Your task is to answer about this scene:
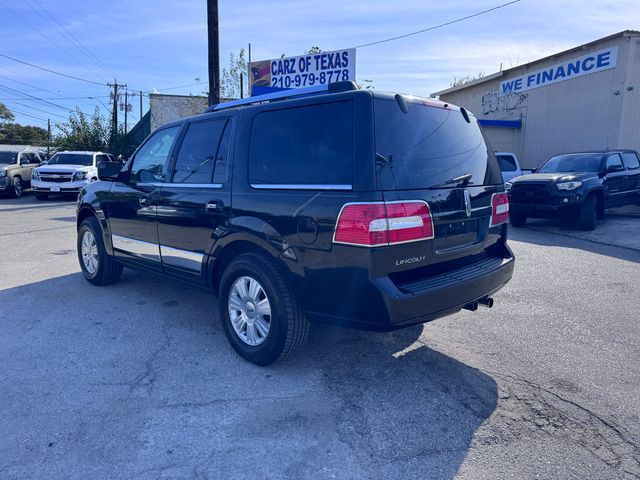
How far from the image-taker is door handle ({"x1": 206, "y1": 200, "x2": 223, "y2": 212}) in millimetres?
3979

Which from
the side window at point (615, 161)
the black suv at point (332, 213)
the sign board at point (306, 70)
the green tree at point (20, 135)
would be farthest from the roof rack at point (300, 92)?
the green tree at point (20, 135)

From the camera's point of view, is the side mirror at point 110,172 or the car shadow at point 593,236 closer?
the side mirror at point 110,172

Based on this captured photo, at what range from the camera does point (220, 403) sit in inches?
129

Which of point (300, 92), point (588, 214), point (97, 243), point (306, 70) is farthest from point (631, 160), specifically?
point (97, 243)

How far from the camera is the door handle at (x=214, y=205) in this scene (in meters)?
3.98

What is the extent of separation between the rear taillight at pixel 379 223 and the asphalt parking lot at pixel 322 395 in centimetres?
114

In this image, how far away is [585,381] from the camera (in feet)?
11.7

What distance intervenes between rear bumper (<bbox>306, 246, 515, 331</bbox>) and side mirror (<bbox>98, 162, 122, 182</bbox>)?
317cm

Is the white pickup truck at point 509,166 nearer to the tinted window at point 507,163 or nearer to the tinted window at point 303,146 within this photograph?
the tinted window at point 507,163

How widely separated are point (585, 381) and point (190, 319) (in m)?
3.56

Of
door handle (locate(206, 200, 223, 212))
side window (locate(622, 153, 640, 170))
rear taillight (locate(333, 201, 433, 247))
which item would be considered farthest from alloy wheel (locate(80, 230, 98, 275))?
side window (locate(622, 153, 640, 170))

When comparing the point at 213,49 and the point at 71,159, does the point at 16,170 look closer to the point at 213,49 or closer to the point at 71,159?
the point at 71,159

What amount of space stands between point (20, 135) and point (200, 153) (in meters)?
87.5

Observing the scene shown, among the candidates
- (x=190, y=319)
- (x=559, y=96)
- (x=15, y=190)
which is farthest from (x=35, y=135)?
(x=190, y=319)
